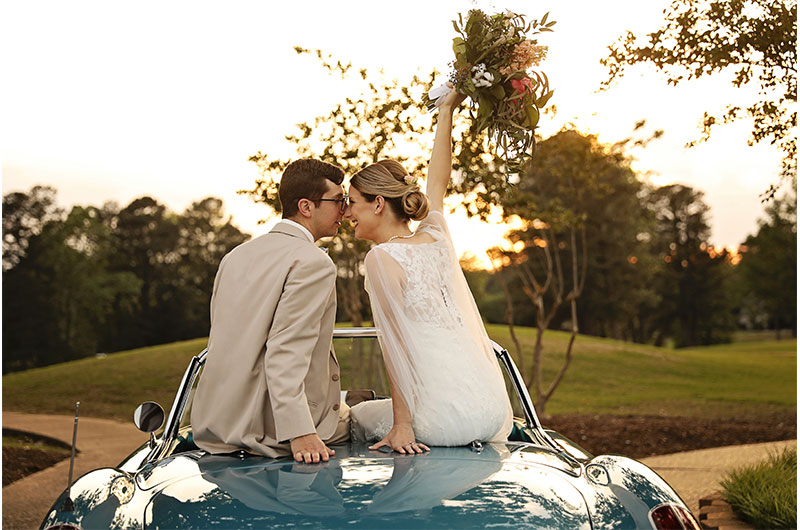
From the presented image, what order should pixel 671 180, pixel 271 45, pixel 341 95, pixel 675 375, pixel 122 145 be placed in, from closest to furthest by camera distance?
pixel 341 95 < pixel 271 45 < pixel 122 145 < pixel 675 375 < pixel 671 180

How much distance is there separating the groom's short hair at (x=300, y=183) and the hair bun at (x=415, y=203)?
386 millimetres

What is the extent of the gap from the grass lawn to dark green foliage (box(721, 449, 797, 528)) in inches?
410

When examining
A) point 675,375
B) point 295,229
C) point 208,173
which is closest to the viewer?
point 295,229

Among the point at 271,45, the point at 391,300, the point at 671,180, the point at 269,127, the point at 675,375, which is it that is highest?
the point at 671,180

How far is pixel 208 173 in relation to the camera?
17453mm

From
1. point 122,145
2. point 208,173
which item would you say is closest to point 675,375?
point 208,173

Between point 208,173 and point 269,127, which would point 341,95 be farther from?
point 208,173

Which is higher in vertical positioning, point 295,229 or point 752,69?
point 752,69

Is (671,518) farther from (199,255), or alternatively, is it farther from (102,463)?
(199,255)

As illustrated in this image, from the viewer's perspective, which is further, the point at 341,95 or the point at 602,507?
the point at 341,95

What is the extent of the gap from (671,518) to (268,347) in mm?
1574

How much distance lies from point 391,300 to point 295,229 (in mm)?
511

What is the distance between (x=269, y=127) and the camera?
9.13 meters

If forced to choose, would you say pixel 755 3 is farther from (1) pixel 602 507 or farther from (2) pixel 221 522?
(2) pixel 221 522
